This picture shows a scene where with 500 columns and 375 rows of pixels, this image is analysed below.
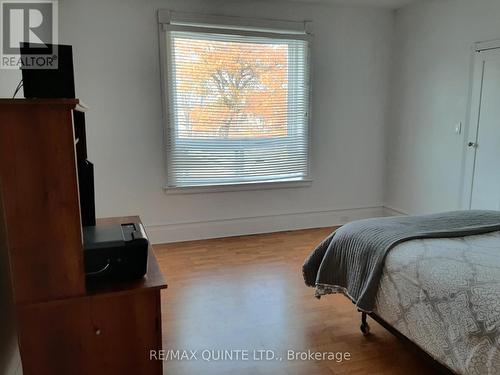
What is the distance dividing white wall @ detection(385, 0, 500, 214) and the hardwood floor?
177cm

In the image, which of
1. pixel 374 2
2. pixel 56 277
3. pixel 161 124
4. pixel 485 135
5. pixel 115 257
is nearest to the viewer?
pixel 56 277

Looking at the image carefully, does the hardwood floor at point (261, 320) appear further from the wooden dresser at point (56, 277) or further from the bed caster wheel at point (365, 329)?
the wooden dresser at point (56, 277)

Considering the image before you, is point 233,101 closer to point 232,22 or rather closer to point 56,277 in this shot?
point 232,22

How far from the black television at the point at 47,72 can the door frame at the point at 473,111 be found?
11.8 ft

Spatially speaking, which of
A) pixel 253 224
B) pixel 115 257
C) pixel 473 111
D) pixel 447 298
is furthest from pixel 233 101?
pixel 447 298

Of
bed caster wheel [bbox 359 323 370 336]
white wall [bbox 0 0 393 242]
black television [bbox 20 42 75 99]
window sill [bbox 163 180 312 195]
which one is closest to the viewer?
black television [bbox 20 42 75 99]

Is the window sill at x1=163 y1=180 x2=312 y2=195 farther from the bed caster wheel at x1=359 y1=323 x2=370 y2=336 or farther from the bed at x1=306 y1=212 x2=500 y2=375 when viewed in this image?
the bed at x1=306 y1=212 x2=500 y2=375

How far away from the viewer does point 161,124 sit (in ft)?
13.4

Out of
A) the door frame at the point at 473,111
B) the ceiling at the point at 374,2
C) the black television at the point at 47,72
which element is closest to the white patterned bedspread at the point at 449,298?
the black television at the point at 47,72

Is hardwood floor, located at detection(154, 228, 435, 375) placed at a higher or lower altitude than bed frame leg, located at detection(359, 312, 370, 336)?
lower

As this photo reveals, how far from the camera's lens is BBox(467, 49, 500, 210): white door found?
11.7ft

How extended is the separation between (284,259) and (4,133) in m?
2.81

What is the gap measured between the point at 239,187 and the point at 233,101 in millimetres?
946

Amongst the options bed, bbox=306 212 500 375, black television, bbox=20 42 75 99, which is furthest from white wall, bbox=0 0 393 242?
bed, bbox=306 212 500 375
